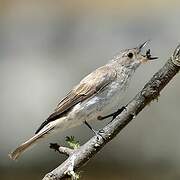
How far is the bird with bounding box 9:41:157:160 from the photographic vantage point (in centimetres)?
336

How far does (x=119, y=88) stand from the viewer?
11.7ft

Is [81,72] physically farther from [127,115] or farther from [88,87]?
[127,115]

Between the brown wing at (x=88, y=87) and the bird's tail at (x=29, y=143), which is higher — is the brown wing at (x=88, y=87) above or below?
above

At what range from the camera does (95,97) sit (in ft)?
11.6

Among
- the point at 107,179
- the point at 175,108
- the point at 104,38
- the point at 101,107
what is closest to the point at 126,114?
the point at 101,107

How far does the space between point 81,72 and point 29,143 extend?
9.41 feet

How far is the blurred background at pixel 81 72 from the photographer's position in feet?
17.9

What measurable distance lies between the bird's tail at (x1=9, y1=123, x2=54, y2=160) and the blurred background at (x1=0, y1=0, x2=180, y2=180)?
1.75 meters

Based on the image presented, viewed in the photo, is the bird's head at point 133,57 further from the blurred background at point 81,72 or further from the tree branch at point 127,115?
the blurred background at point 81,72

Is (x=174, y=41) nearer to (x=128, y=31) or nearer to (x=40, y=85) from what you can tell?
(x=128, y=31)

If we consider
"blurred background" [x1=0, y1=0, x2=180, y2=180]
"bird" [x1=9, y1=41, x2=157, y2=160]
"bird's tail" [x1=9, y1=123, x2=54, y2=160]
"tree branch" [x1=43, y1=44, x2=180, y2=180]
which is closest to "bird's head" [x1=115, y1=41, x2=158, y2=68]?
"bird" [x1=9, y1=41, x2=157, y2=160]

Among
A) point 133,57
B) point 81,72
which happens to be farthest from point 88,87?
point 81,72

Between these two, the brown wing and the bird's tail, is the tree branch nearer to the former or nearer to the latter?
the bird's tail

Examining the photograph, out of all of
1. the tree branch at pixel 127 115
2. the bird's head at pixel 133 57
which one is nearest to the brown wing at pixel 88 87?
the bird's head at pixel 133 57
